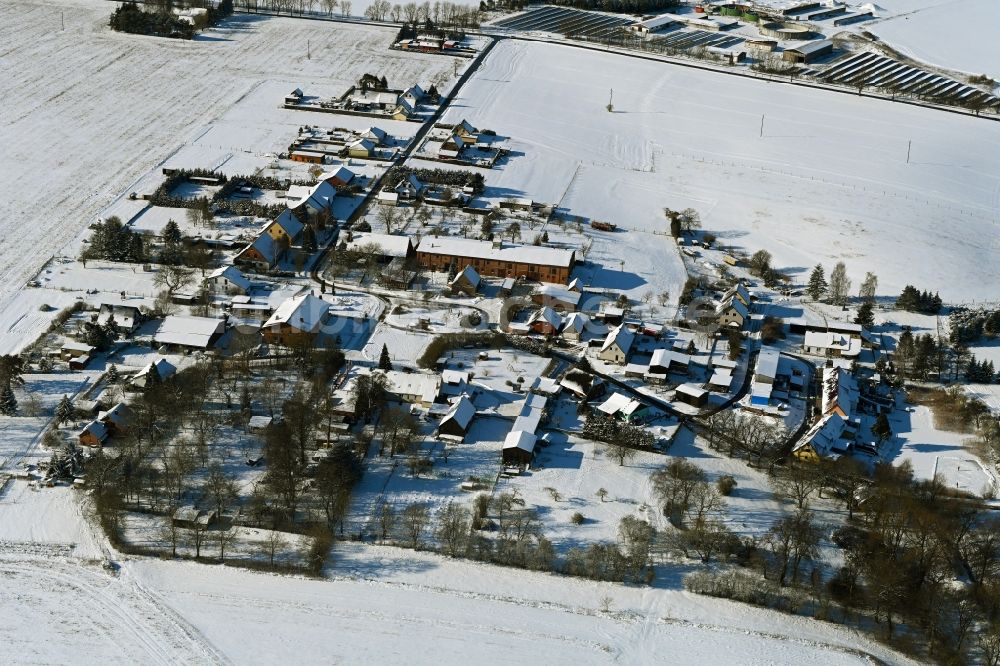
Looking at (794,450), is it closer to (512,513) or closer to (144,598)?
(512,513)

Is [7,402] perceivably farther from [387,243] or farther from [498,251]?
[498,251]

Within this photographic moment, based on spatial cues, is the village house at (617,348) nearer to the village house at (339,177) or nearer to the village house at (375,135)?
the village house at (339,177)

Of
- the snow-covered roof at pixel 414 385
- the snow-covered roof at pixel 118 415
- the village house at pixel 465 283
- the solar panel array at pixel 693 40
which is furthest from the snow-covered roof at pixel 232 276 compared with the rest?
the solar panel array at pixel 693 40

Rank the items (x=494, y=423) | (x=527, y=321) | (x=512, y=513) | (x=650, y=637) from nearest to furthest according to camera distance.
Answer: (x=650, y=637) < (x=512, y=513) < (x=494, y=423) < (x=527, y=321)

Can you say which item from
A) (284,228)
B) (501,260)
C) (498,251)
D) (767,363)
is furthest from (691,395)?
(284,228)

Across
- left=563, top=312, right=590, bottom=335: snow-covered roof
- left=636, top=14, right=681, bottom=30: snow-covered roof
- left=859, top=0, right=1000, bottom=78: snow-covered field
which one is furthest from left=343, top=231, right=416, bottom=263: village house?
left=859, top=0, right=1000, bottom=78: snow-covered field

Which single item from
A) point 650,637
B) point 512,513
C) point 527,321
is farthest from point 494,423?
point 650,637
